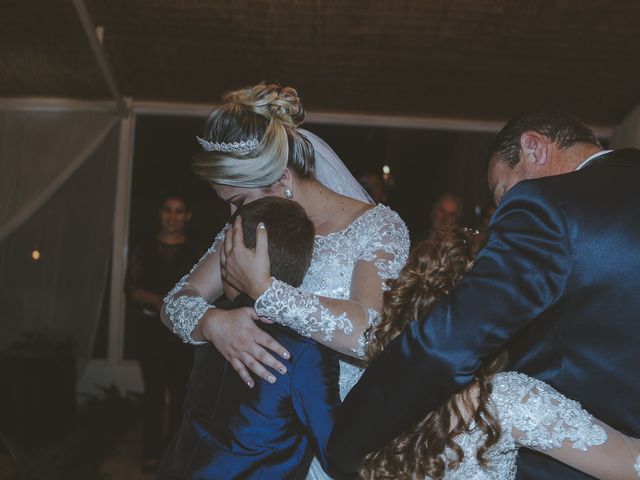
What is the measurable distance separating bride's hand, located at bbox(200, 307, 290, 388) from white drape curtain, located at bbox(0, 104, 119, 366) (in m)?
3.58

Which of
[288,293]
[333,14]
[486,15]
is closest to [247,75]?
[333,14]

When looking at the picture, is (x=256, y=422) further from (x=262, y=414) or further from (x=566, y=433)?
(x=566, y=433)

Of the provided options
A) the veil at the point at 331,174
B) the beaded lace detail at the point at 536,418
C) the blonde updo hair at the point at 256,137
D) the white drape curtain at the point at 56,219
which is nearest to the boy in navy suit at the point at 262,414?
the blonde updo hair at the point at 256,137

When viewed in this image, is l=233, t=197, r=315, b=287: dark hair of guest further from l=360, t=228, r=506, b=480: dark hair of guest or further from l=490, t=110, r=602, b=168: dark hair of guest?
l=490, t=110, r=602, b=168: dark hair of guest

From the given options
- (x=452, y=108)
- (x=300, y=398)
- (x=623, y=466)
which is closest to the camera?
(x=623, y=466)

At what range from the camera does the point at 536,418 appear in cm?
124

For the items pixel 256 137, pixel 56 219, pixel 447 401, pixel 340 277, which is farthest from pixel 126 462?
pixel 447 401

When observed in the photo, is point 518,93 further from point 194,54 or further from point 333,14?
point 194,54

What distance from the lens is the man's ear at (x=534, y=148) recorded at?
159cm

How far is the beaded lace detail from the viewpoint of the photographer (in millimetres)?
1218

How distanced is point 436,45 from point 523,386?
3956 mm

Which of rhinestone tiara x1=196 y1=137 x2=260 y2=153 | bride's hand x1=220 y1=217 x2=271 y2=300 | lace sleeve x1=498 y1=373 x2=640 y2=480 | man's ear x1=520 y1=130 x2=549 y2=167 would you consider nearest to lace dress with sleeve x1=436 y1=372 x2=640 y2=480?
lace sleeve x1=498 y1=373 x2=640 y2=480

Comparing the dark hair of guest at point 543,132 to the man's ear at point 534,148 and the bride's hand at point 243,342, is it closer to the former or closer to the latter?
the man's ear at point 534,148

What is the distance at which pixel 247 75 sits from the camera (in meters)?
5.30
